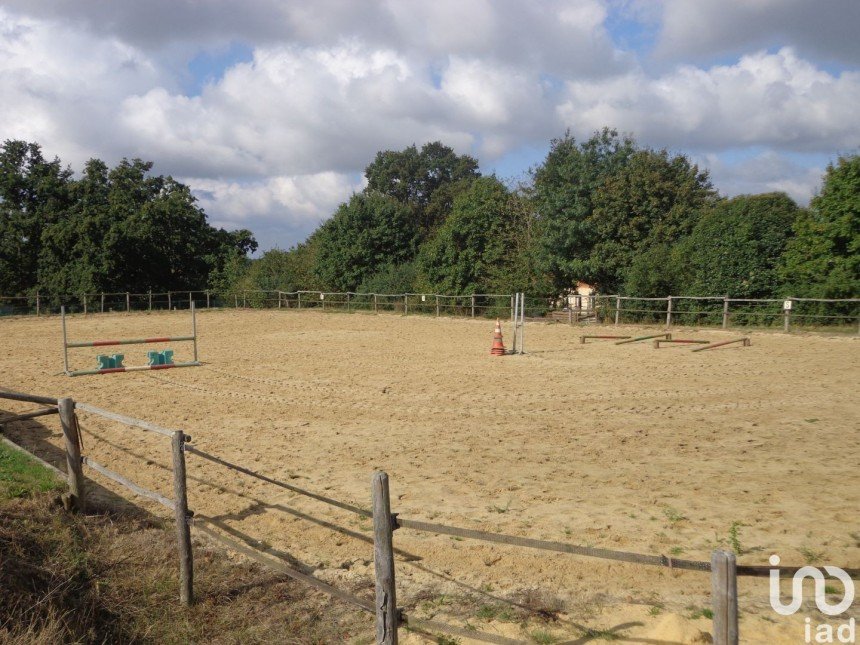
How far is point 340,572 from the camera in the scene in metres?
4.60

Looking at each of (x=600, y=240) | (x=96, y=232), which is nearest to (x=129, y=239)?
(x=96, y=232)

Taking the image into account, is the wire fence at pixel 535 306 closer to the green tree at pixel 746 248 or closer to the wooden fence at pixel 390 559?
the green tree at pixel 746 248

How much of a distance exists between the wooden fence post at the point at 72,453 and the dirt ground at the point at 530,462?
36.2 inches

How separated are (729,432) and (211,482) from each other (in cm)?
631

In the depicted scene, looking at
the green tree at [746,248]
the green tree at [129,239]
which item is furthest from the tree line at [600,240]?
the green tree at [129,239]

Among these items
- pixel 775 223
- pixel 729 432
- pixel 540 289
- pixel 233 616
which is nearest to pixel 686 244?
pixel 775 223

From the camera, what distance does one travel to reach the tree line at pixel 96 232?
35938mm

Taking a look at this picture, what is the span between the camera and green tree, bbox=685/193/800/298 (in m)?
22.1

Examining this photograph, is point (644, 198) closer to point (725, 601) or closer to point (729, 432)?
point (729, 432)

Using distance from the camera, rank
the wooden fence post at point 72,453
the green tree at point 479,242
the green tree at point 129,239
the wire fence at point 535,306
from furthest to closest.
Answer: the green tree at point 129,239 → the green tree at point 479,242 → the wire fence at point 535,306 → the wooden fence post at point 72,453

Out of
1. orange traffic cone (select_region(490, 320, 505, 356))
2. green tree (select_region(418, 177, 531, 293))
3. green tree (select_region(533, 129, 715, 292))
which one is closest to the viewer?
orange traffic cone (select_region(490, 320, 505, 356))

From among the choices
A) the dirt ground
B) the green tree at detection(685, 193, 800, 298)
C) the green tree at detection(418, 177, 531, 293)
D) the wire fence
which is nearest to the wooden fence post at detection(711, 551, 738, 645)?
the dirt ground

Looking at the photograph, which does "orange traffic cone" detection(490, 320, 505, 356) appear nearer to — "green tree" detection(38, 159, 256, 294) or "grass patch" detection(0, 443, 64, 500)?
"grass patch" detection(0, 443, 64, 500)

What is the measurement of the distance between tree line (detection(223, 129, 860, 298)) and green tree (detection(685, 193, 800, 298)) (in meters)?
0.04
